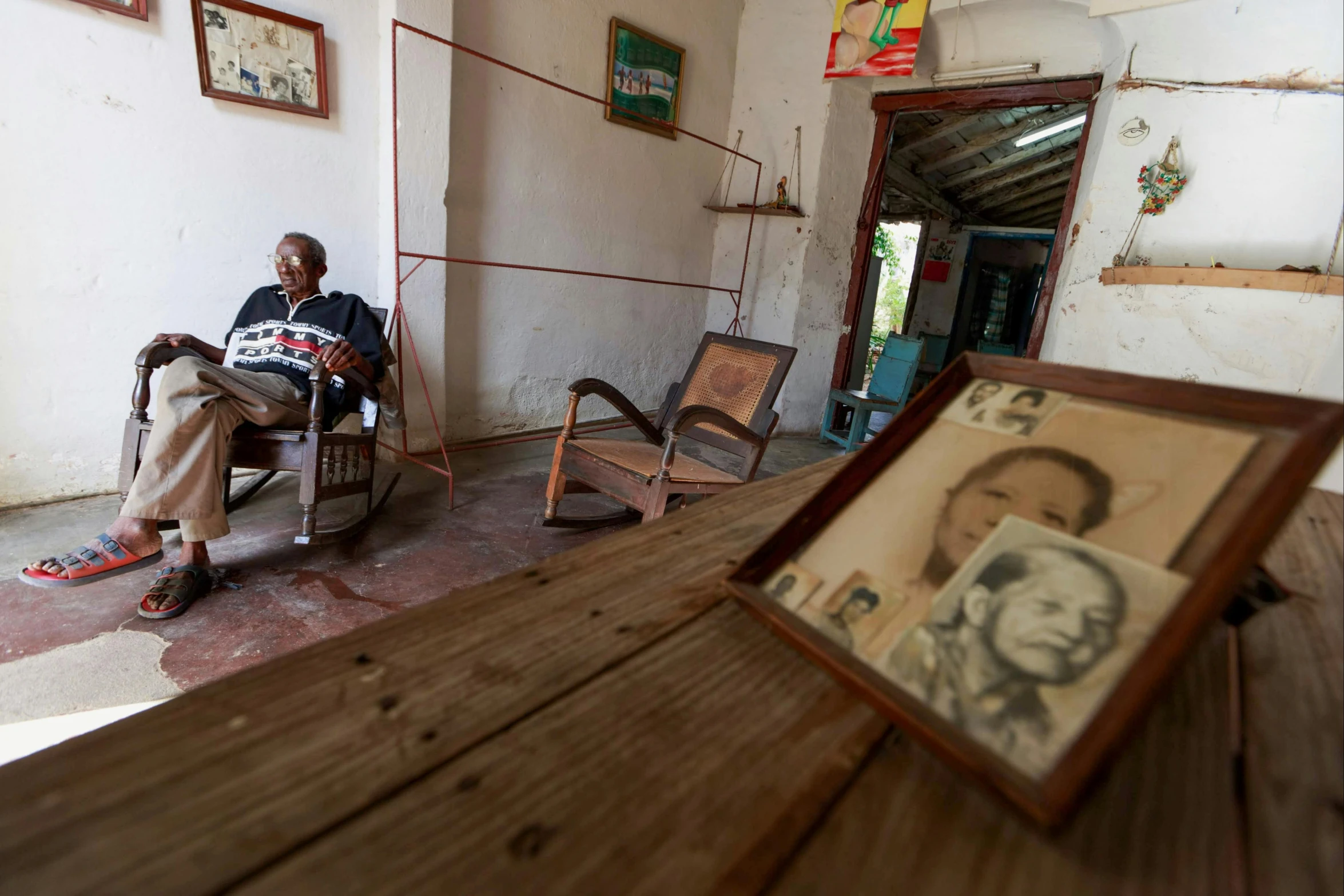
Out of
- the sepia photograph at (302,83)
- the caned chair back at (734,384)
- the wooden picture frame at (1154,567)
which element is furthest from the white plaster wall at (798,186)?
the wooden picture frame at (1154,567)

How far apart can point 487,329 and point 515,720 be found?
3441 mm

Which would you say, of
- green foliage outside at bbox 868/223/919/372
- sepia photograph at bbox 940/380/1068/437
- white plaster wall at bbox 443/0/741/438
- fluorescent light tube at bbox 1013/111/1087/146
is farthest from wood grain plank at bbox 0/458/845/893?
green foliage outside at bbox 868/223/919/372

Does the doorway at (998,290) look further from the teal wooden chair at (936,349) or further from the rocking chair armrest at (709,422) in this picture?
the rocking chair armrest at (709,422)

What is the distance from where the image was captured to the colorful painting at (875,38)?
3.45 meters

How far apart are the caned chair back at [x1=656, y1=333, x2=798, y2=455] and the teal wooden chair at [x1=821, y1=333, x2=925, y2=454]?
166 centimetres

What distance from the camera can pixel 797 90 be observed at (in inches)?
164

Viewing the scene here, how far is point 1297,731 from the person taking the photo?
369 mm

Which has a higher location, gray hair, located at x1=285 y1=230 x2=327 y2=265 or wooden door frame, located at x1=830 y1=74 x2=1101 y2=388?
wooden door frame, located at x1=830 y1=74 x2=1101 y2=388

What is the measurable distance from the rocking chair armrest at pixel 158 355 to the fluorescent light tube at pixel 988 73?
4.25 m

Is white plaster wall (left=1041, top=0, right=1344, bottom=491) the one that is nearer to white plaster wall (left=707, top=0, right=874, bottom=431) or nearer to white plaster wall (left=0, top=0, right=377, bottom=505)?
white plaster wall (left=707, top=0, right=874, bottom=431)

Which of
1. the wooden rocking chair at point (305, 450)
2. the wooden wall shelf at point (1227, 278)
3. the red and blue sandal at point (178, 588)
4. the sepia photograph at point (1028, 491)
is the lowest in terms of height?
the red and blue sandal at point (178, 588)

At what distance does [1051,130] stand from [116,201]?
6.77 m

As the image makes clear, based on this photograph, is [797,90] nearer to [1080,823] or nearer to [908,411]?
[908,411]

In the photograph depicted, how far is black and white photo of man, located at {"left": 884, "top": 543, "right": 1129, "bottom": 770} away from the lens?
0.31 metres
